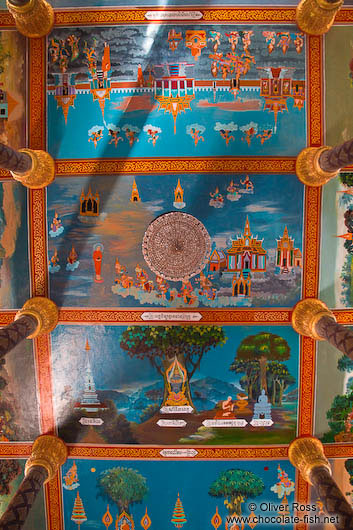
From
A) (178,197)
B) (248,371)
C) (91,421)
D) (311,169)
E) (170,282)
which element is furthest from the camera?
(91,421)

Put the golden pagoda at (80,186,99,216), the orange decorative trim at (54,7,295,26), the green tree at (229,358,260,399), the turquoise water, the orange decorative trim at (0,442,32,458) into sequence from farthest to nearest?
the orange decorative trim at (0,442,32,458) < the green tree at (229,358,260,399) < the golden pagoda at (80,186,99,216) < the turquoise water < the orange decorative trim at (54,7,295,26)

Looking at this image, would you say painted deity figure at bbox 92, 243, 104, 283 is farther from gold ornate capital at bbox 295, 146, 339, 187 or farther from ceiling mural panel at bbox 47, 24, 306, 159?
gold ornate capital at bbox 295, 146, 339, 187

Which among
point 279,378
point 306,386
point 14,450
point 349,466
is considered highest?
point 279,378

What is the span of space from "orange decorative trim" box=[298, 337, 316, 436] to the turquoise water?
12.8ft

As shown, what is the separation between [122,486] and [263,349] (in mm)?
4126

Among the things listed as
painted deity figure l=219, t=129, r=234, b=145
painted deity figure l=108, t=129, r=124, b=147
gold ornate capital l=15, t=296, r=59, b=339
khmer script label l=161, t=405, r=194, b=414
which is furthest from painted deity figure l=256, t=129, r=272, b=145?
khmer script label l=161, t=405, r=194, b=414

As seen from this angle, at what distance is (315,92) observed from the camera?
287 inches

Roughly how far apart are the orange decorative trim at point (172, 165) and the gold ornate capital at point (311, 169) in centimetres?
17

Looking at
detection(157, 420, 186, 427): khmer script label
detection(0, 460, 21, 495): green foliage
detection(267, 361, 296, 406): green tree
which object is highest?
detection(267, 361, 296, 406): green tree

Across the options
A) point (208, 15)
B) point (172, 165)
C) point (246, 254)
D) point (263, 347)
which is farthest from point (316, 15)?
point (263, 347)

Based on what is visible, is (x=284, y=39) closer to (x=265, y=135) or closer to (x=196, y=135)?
(x=265, y=135)

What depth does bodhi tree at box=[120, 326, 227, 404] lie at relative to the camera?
25.1ft

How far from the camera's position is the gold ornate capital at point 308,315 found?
7.09 m

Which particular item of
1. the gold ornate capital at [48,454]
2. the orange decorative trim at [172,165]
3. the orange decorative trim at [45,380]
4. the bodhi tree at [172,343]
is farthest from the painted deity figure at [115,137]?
the gold ornate capital at [48,454]
